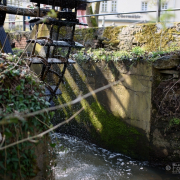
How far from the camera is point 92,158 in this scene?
4773mm

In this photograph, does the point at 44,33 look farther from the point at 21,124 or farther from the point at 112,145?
the point at 21,124

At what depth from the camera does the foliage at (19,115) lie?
2.51 metres

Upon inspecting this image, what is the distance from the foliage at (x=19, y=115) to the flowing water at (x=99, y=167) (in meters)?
1.02

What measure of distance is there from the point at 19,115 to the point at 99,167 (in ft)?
8.22

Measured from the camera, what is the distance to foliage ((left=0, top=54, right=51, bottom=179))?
2.51m

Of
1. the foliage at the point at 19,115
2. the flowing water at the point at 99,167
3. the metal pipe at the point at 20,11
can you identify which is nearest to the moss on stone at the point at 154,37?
the metal pipe at the point at 20,11

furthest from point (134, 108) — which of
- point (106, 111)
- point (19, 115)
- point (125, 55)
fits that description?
point (19, 115)

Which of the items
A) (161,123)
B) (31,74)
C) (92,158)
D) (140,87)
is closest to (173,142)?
(161,123)

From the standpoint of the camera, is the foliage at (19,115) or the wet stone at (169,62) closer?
the foliage at (19,115)

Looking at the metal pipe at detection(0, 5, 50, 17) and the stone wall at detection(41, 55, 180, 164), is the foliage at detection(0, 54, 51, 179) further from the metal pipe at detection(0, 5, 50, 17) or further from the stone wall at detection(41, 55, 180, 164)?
the metal pipe at detection(0, 5, 50, 17)

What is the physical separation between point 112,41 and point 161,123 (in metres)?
2.93

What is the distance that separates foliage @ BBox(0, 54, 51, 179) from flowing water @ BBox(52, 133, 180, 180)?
1.02 metres

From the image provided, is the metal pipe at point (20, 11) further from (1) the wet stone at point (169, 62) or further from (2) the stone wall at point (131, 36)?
(1) the wet stone at point (169, 62)

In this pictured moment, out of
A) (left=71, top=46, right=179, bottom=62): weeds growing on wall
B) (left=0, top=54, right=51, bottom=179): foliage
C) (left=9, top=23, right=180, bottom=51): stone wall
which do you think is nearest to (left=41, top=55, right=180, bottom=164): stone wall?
(left=71, top=46, right=179, bottom=62): weeds growing on wall
